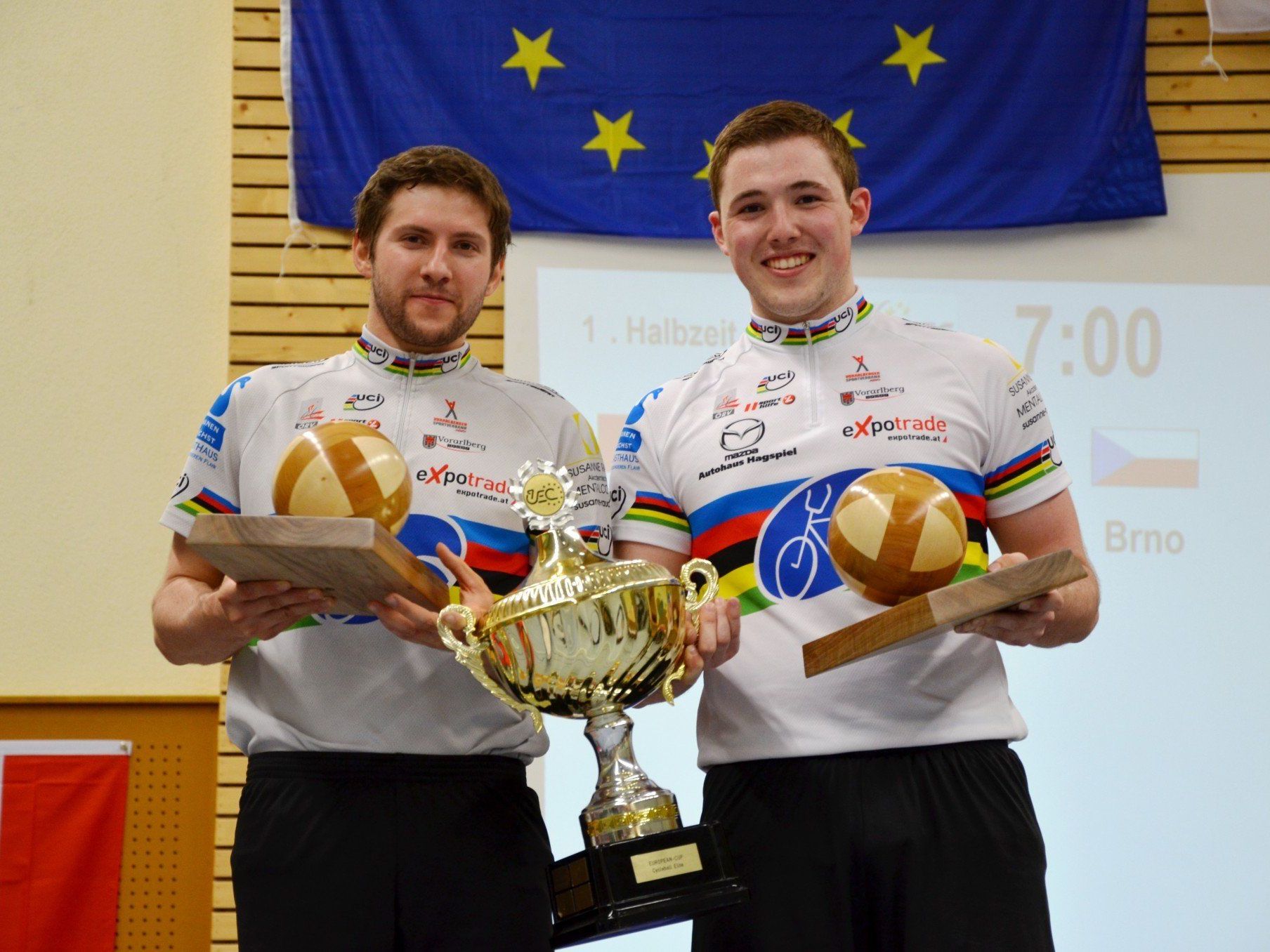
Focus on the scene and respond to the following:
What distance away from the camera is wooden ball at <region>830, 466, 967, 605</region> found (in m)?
1.74

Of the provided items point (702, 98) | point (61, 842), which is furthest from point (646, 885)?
point (702, 98)

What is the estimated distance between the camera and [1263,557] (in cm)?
427

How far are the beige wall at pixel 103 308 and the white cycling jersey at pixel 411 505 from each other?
253 cm

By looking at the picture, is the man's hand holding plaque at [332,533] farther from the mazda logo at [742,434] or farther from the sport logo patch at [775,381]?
the sport logo patch at [775,381]

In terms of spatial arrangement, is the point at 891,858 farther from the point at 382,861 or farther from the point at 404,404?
the point at 404,404

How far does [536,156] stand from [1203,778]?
10.1 ft

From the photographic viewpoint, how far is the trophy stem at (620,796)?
172 centimetres

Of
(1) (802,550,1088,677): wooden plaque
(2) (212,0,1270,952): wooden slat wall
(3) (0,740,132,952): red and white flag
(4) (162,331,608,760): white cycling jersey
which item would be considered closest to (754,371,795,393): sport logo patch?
(4) (162,331,608,760): white cycling jersey

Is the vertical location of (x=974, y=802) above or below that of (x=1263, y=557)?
below

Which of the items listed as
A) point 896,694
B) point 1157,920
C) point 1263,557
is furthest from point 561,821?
point 1263,557

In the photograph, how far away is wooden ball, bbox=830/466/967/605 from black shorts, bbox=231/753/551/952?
26.5 inches

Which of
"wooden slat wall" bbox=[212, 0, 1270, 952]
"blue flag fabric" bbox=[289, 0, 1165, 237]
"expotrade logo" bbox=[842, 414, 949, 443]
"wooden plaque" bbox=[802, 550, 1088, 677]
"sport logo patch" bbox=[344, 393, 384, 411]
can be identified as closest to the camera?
"wooden plaque" bbox=[802, 550, 1088, 677]

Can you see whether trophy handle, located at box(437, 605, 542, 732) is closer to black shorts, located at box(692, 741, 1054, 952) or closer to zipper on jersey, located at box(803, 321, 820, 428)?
black shorts, located at box(692, 741, 1054, 952)

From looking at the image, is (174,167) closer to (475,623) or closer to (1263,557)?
(475,623)
